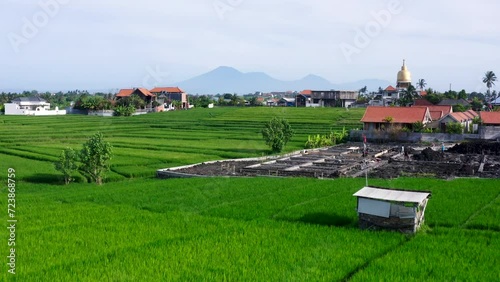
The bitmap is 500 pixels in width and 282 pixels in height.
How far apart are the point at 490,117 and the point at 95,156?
3663 cm

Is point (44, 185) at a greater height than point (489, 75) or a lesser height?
lesser

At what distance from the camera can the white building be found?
85.7 m

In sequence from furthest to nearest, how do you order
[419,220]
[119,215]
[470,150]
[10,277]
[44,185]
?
[470,150], [44,185], [119,215], [419,220], [10,277]

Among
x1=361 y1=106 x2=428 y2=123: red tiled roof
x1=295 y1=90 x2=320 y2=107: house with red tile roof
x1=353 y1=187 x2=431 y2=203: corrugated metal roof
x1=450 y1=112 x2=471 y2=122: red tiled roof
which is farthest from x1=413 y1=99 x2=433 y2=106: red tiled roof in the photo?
x1=353 y1=187 x2=431 y2=203: corrugated metal roof

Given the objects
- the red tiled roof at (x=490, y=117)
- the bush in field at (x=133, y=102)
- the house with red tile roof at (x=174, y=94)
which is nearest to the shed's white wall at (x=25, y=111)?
the bush in field at (x=133, y=102)

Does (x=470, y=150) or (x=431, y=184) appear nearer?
(x=431, y=184)

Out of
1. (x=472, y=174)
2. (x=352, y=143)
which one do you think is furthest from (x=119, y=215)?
(x=352, y=143)

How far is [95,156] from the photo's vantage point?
2470 centimetres

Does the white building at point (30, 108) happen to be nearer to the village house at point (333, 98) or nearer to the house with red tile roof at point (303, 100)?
the house with red tile roof at point (303, 100)

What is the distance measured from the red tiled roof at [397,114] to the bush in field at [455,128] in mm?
2425

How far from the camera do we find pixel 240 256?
11305mm

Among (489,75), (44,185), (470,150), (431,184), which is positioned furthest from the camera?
(489,75)

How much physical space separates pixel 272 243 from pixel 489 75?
95301 millimetres

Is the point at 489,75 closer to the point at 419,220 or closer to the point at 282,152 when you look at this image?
the point at 282,152
